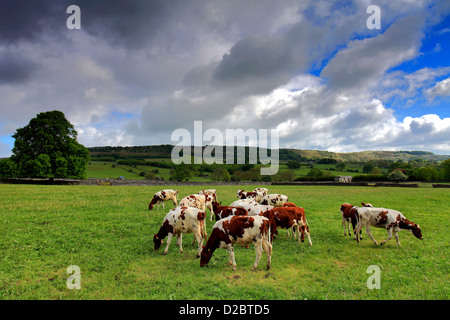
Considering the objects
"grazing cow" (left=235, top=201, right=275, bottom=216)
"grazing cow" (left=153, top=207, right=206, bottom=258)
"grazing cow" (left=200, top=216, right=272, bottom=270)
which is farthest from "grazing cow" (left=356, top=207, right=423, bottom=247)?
"grazing cow" (left=153, top=207, right=206, bottom=258)

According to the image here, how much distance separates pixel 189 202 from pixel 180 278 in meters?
8.57

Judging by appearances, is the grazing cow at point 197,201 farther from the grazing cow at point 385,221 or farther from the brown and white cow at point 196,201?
the grazing cow at point 385,221

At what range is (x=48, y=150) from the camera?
41.9 metres

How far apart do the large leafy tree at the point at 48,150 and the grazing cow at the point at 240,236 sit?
146 ft

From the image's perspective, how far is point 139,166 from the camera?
112500 millimetres

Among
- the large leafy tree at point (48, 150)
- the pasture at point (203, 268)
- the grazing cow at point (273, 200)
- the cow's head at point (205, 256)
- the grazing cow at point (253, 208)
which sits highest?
the large leafy tree at point (48, 150)

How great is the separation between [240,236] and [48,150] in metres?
48.5

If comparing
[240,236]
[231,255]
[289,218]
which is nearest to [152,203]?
[289,218]

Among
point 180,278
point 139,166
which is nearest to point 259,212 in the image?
point 180,278

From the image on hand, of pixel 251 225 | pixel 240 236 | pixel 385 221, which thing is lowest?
pixel 385 221

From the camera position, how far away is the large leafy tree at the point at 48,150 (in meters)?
39.8

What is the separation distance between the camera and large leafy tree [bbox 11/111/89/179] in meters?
39.8

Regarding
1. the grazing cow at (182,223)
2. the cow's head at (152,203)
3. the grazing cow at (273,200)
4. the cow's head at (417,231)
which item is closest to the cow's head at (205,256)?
the grazing cow at (182,223)

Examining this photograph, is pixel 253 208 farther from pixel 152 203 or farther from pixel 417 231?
pixel 152 203
